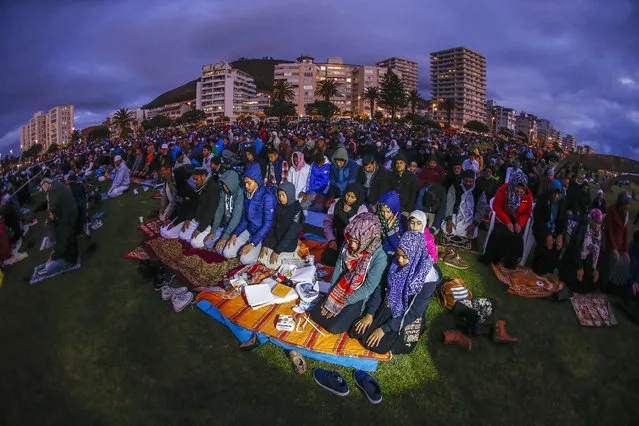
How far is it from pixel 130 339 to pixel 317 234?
3887mm

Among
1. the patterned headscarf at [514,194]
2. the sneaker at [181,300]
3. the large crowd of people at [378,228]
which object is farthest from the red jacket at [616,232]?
the sneaker at [181,300]

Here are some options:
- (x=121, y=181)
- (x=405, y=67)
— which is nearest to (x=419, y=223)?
(x=121, y=181)

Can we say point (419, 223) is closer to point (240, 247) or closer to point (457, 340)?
point (457, 340)

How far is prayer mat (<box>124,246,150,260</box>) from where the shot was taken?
5.84 m

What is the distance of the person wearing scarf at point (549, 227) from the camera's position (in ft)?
17.6

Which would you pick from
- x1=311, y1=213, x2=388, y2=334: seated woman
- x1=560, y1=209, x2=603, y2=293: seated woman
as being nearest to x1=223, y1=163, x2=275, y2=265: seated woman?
x1=311, y1=213, x2=388, y2=334: seated woman

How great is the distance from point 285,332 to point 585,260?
15.8 ft

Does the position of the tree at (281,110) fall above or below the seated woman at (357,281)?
above

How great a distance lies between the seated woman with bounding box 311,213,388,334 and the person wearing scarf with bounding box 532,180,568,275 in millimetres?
3535

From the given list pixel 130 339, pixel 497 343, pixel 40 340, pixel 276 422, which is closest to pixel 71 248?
pixel 40 340

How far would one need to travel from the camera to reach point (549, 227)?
5.60m

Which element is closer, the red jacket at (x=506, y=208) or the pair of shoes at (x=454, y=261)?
the pair of shoes at (x=454, y=261)

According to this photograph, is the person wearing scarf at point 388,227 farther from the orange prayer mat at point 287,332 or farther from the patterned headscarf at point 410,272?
the orange prayer mat at point 287,332

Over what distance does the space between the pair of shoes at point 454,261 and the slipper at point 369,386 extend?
3.00 metres
